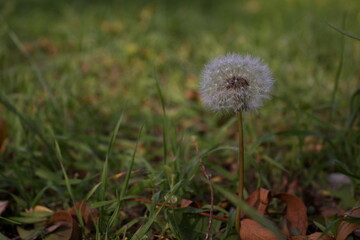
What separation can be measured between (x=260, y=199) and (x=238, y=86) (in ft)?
1.55

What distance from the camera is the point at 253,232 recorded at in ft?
4.24

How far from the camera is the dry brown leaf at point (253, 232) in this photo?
1.28 m

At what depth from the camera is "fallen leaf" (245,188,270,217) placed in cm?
142

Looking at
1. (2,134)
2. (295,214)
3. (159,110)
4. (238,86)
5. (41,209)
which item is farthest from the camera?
(159,110)

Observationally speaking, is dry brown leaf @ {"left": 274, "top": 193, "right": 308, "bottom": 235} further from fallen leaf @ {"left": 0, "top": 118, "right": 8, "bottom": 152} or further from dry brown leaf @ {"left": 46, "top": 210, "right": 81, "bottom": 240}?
fallen leaf @ {"left": 0, "top": 118, "right": 8, "bottom": 152}

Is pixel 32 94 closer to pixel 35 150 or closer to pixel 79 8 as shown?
pixel 35 150

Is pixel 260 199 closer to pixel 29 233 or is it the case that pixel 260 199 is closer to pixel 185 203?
pixel 185 203

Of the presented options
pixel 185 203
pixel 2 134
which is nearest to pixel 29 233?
pixel 185 203

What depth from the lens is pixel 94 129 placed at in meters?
Result: 2.32

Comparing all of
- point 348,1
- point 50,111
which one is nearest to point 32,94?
point 50,111

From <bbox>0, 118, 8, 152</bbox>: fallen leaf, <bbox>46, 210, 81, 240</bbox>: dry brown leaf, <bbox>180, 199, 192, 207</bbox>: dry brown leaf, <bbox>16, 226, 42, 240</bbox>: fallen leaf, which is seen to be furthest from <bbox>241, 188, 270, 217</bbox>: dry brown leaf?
<bbox>0, 118, 8, 152</bbox>: fallen leaf

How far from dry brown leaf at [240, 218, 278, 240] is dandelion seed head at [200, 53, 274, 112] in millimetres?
394

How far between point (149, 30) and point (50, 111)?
1.92m

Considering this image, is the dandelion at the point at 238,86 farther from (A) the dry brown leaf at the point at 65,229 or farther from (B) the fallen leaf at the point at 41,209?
(B) the fallen leaf at the point at 41,209
